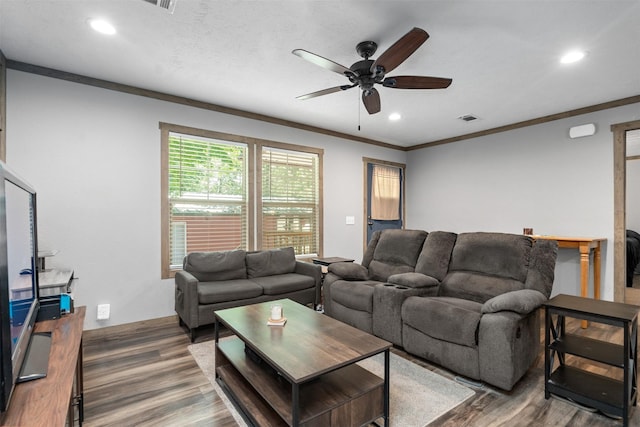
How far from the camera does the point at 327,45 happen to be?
257 cm

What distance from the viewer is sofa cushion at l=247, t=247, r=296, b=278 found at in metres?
3.94

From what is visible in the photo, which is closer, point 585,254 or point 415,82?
point 415,82

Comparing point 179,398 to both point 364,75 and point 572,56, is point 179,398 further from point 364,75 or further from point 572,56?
point 572,56

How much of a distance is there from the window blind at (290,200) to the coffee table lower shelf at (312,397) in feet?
8.32

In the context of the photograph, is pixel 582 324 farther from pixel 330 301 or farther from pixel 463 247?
pixel 330 301

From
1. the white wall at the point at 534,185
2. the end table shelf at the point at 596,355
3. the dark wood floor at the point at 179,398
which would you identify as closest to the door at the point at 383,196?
the white wall at the point at 534,185

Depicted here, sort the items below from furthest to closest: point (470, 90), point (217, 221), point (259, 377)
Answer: point (217, 221) → point (470, 90) → point (259, 377)

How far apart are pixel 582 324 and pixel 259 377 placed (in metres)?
3.87

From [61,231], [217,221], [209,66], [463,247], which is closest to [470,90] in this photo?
[463,247]

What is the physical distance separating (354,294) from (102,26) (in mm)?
3118

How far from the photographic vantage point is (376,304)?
9.70 feet

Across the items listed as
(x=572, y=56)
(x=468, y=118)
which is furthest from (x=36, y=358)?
(x=468, y=118)

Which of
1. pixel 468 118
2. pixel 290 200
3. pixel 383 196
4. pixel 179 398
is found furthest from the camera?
pixel 383 196

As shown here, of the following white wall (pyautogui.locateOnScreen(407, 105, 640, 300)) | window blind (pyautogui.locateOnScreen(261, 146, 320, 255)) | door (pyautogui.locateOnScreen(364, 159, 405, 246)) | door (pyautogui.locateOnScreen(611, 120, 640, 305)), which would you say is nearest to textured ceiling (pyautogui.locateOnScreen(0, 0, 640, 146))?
door (pyautogui.locateOnScreen(611, 120, 640, 305))
